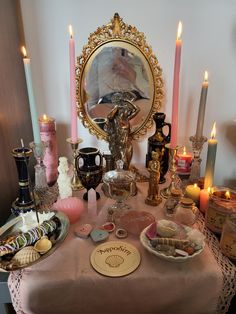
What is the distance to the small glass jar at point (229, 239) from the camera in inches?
22.2

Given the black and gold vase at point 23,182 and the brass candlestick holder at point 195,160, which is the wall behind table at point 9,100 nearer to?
the black and gold vase at point 23,182

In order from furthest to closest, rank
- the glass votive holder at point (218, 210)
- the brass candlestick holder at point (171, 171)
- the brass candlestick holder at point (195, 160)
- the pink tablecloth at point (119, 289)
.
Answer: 1. the brass candlestick holder at point (195, 160)
2. the brass candlestick holder at point (171, 171)
3. the glass votive holder at point (218, 210)
4. the pink tablecloth at point (119, 289)

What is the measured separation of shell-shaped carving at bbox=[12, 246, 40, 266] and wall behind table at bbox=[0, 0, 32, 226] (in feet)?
0.78

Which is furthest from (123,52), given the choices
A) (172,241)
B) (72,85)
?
(172,241)

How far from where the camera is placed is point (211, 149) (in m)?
0.74

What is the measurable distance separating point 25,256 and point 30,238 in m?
0.05

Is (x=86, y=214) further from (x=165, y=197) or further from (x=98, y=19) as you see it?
(x=98, y=19)

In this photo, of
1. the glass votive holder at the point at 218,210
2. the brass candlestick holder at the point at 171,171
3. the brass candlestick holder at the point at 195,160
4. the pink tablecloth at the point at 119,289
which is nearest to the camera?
the pink tablecloth at the point at 119,289

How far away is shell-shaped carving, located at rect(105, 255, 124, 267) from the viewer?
53cm

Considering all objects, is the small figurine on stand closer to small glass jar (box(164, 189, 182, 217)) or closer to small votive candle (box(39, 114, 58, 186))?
small glass jar (box(164, 189, 182, 217))

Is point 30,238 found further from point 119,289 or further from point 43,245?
point 119,289

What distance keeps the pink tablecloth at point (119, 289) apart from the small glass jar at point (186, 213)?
0.47 ft

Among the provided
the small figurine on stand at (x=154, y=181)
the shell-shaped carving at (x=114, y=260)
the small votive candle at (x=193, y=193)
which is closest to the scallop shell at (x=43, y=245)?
the shell-shaped carving at (x=114, y=260)

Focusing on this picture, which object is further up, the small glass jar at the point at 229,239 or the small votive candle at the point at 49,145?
the small votive candle at the point at 49,145
